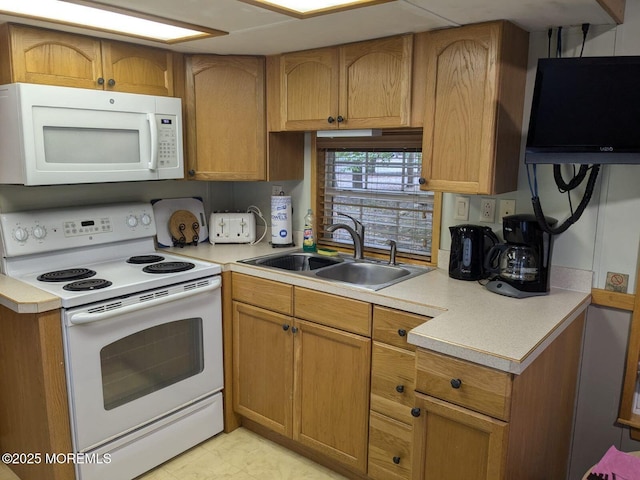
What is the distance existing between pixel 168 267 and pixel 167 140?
0.64 metres

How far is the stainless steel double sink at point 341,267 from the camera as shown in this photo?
2486 mm

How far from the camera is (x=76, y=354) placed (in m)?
2.02

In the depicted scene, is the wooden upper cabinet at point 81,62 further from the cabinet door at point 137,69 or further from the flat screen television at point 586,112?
the flat screen television at point 586,112

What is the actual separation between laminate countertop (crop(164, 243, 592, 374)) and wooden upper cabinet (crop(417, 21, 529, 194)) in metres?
0.42

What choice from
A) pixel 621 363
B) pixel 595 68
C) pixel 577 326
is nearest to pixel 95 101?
pixel 595 68

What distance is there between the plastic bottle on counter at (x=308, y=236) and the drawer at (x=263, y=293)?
0.45 metres

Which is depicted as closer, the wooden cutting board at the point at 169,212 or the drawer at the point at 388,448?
the drawer at the point at 388,448

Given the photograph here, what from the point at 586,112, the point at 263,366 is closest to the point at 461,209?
the point at 586,112

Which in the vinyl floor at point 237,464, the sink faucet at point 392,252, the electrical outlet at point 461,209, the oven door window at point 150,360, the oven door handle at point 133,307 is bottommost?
the vinyl floor at point 237,464

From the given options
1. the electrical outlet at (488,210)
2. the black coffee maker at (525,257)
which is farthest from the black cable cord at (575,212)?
the electrical outlet at (488,210)

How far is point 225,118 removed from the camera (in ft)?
9.03

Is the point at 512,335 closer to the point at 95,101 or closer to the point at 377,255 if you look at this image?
the point at 377,255

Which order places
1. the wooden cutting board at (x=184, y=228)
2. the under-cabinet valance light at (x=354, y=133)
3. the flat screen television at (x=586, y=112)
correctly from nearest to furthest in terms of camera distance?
the flat screen television at (x=586, y=112) → the under-cabinet valance light at (x=354, y=133) → the wooden cutting board at (x=184, y=228)

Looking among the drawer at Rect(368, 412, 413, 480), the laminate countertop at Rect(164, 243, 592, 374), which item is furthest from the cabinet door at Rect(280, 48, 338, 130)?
the drawer at Rect(368, 412, 413, 480)
